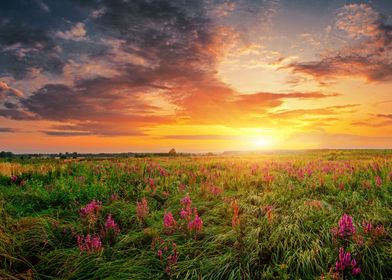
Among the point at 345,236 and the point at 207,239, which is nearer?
the point at 345,236

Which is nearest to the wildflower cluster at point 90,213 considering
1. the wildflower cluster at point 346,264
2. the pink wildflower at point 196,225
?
the pink wildflower at point 196,225

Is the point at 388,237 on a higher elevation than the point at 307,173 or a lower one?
lower

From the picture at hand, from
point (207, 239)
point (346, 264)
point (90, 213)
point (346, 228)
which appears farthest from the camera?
point (90, 213)

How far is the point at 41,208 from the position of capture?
743 cm

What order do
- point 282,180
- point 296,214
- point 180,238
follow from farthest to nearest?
point 282,180 < point 296,214 < point 180,238

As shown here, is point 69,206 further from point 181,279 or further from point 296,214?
point 296,214

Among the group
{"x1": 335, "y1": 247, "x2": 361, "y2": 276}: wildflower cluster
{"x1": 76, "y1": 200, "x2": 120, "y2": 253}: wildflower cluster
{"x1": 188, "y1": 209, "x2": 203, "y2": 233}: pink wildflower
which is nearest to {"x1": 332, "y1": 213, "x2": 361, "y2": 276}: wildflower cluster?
{"x1": 335, "y1": 247, "x2": 361, "y2": 276}: wildflower cluster

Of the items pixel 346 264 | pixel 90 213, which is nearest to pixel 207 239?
pixel 346 264

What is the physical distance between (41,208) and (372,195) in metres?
8.26

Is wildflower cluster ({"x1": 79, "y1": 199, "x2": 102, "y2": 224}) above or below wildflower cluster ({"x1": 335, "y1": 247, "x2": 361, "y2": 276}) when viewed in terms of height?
above

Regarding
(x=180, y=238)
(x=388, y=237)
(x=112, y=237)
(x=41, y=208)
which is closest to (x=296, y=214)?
(x=388, y=237)

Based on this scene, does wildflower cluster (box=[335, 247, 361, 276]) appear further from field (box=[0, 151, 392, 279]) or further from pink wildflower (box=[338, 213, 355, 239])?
pink wildflower (box=[338, 213, 355, 239])

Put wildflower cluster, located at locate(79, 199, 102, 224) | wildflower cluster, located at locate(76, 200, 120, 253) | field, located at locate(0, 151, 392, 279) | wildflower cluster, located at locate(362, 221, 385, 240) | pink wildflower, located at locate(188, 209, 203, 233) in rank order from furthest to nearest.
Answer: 1. wildflower cluster, located at locate(79, 199, 102, 224)
2. pink wildflower, located at locate(188, 209, 203, 233)
3. wildflower cluster, located at locate(76, 200, 120, 253)
4. wildflower cluster, located at locate(362, 221, 385, 240)
5. field, located at locate(0, 151, 392, 279)

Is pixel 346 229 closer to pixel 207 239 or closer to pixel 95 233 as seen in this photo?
pixel 207 239
